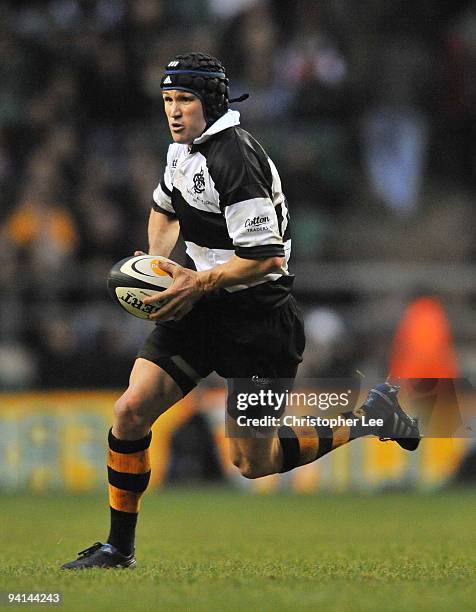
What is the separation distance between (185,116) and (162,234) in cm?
75

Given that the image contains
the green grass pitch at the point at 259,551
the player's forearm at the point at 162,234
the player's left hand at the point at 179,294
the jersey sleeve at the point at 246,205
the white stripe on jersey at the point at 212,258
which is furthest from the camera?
the player's forearm at the point at 162,234

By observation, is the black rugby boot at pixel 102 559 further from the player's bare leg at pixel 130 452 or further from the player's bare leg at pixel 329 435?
the player's bare leg at pixel 329 435

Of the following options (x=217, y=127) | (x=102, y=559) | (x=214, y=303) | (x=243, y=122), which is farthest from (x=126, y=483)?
(x=243, y=122)

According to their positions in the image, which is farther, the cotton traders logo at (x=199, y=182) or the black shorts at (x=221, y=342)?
the black shorts at (x=221, y=342)

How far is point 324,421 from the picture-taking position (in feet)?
23.2

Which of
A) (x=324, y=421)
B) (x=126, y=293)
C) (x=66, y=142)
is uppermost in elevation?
(x=66, y=142)

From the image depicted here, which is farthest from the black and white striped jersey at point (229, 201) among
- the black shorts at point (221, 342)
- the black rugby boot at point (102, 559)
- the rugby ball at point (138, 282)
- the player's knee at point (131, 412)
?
the black rugby boot at point (102, 559)

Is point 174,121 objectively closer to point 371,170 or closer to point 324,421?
point 324,421

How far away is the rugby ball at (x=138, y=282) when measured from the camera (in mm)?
6477

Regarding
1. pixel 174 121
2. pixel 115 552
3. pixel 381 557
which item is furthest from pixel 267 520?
pixel 174 121

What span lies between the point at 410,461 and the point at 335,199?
365cm

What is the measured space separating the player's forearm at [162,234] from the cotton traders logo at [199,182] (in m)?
0.54

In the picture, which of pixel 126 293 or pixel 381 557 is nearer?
pixel 126 293

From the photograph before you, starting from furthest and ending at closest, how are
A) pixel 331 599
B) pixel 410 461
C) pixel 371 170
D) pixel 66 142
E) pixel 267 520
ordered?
pixel 371 170 → pixel 66 142 → pixel 410 461 → pixel 267 520 → pixel 331 599
